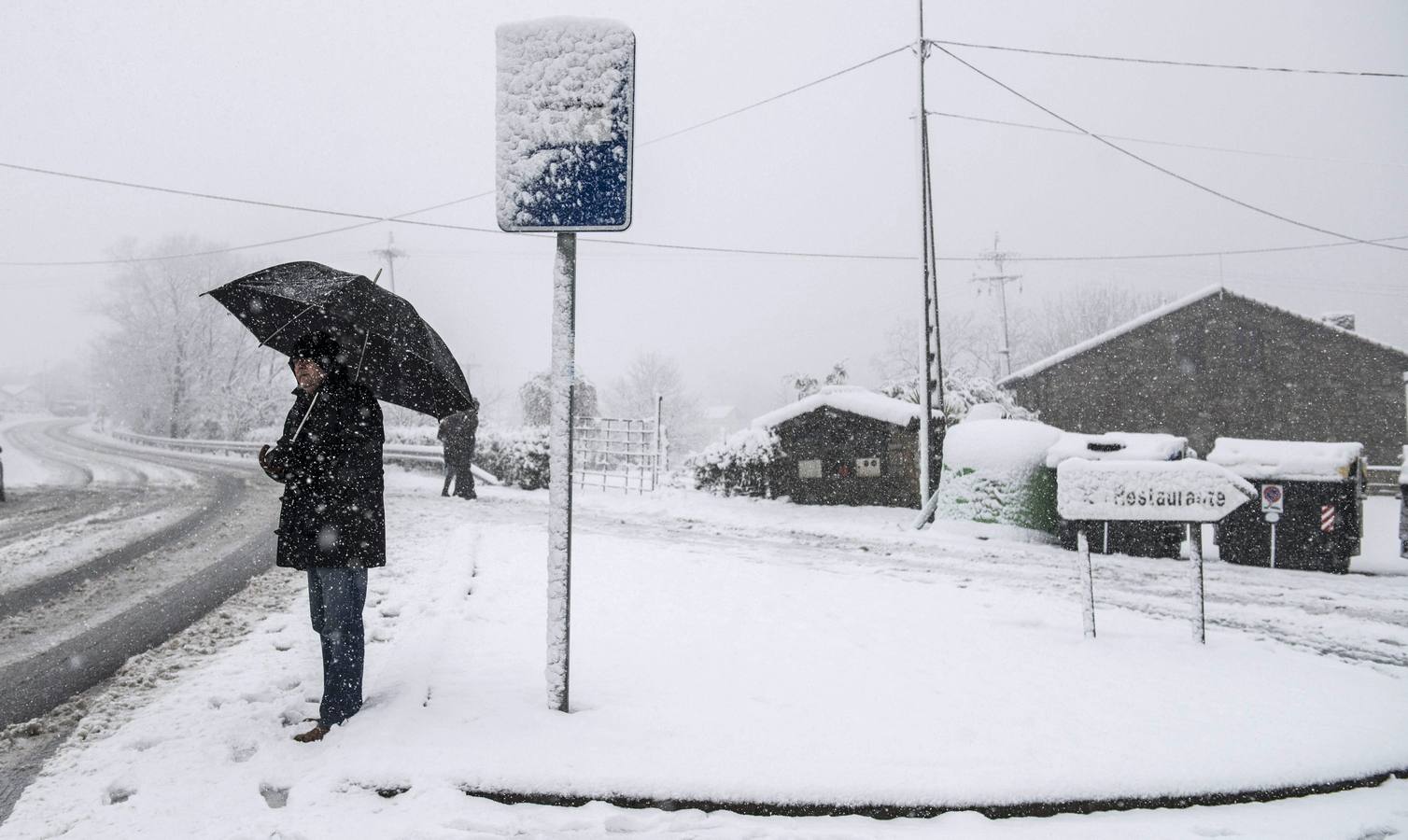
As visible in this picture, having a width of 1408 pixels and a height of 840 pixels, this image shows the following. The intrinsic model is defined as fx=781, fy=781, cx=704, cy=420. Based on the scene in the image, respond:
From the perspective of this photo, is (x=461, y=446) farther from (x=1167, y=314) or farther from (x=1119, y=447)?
(x=1167, y=314)

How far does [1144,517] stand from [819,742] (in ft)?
10.5

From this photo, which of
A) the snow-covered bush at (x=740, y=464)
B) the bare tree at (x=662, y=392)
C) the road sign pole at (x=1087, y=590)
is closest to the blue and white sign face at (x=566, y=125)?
the road sign pole at (x=1087, y=590)

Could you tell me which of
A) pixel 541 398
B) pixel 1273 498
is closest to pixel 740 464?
pixel 1273 498

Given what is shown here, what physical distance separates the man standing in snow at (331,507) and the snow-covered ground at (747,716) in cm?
32

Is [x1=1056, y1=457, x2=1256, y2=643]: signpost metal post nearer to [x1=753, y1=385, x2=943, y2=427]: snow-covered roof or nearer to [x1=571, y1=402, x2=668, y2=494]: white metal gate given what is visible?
[x1=753, y1=385, x2=943, y2=427]: snow-covered roof

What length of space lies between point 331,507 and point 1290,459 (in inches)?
420

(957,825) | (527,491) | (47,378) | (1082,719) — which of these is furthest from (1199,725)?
(47,378)

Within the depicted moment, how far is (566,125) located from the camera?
3.54 meters

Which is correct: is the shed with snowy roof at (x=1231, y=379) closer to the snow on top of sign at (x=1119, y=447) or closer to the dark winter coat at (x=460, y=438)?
the snow on top of sign at (x=1119, y=447)

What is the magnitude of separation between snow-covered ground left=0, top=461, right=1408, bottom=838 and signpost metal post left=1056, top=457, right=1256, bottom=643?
2.22 feet

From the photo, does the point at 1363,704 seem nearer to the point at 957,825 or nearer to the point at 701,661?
the point at 957,825

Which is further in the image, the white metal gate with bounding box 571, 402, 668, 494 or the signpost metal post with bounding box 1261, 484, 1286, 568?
the white metal gate with bounding box 571, 402, 668, 494

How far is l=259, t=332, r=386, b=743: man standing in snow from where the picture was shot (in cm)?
338

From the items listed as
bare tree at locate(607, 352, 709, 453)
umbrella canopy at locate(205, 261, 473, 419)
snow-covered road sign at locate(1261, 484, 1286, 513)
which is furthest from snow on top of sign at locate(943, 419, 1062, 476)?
bare tree at locate(607, 352, 709, 453)
